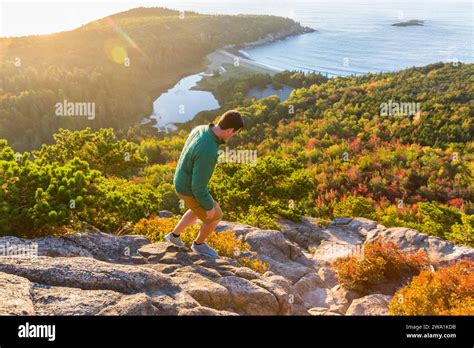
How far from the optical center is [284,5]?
19138 cm

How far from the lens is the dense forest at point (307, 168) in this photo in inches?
326

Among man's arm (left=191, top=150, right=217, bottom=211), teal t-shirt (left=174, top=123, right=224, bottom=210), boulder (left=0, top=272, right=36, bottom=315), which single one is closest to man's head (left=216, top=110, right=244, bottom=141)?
teal t-shirt (left=174, top=123, right=224, bottom=210)

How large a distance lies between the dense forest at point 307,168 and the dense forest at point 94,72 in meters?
13.3

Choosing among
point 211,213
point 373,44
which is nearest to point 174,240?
point 211,213

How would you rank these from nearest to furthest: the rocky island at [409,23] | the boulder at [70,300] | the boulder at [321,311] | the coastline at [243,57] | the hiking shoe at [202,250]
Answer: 1. the boulder at [70,300]
2. the hiking shoe at [202,250]
3. the boulder at [321,311]
4. the coastline at [243,57]
5. the rocky island at [409,23]

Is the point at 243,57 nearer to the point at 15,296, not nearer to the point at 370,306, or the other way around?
the point at 370,306

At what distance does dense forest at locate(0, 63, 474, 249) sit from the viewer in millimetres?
8289

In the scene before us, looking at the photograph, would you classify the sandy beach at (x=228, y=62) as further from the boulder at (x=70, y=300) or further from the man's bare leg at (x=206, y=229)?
the boulder at (x=70, y=300)

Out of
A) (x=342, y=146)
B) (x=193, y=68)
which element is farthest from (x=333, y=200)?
(x=193, y=68)

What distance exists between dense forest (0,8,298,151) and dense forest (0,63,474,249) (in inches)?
524

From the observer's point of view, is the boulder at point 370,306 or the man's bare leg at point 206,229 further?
the boulder at point 370,306

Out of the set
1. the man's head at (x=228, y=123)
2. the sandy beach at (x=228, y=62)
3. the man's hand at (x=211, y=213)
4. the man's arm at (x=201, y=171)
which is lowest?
the man's hand at (x=211, y=213)

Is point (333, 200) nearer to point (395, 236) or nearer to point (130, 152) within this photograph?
point (395, 236)

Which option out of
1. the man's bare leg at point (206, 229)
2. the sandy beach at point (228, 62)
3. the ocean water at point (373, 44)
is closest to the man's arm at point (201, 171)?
the man's bare leg at point (206, 229)
